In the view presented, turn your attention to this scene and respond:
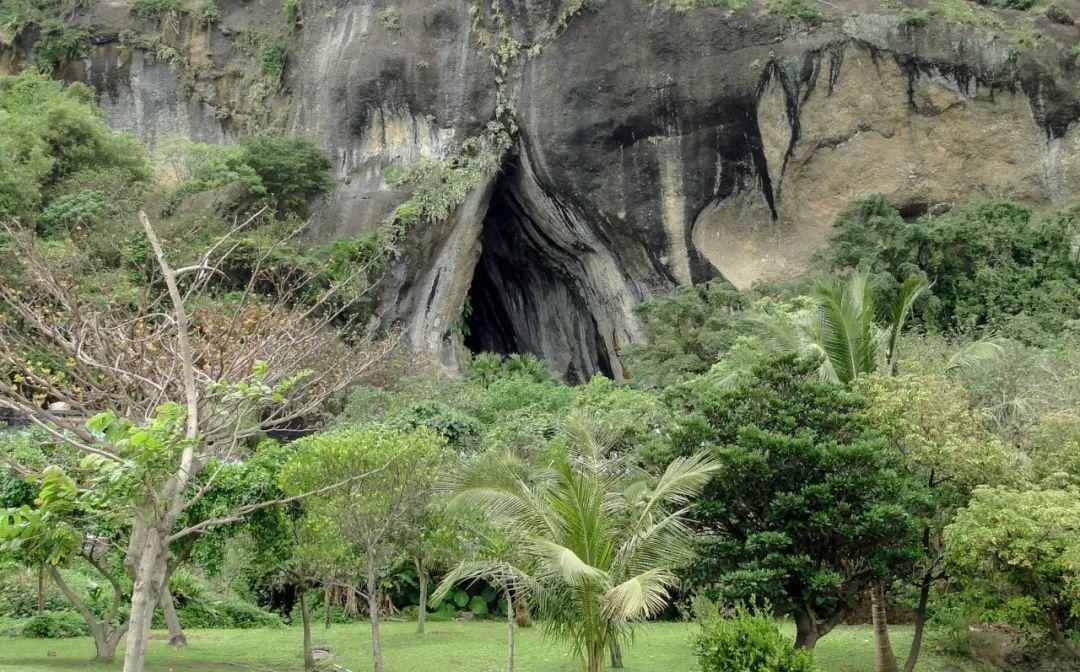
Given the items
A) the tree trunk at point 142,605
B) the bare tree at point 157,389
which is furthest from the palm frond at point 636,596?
the tree trunk at point 142,605

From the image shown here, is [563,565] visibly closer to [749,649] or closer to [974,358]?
[749,649]

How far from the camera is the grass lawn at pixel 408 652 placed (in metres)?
12.5

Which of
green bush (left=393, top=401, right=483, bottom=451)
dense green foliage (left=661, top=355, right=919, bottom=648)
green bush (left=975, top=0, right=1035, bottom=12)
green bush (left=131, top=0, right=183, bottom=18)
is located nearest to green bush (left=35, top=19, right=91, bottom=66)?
green bush (left=131, top=0, right=183, bottom=18)

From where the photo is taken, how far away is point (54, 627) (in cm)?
1466

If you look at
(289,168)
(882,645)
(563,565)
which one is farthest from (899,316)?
(289,168)

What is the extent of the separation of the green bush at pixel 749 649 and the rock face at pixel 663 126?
1623 cm

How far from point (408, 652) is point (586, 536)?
4481 mm

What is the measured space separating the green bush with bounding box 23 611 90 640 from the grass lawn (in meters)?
0.32

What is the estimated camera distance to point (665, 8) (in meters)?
26.4

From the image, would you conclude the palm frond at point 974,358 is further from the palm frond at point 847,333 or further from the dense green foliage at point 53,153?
the dense green foliage at point 53,153

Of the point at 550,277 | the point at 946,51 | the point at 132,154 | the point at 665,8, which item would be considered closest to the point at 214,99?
the point at 132,154

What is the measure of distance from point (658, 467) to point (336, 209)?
55.6ft

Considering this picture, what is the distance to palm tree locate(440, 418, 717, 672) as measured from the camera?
33.6ft

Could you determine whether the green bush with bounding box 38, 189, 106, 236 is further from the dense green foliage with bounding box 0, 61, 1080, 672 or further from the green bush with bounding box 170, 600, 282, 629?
the green bush with bounding box 170, 600, 282, 629
